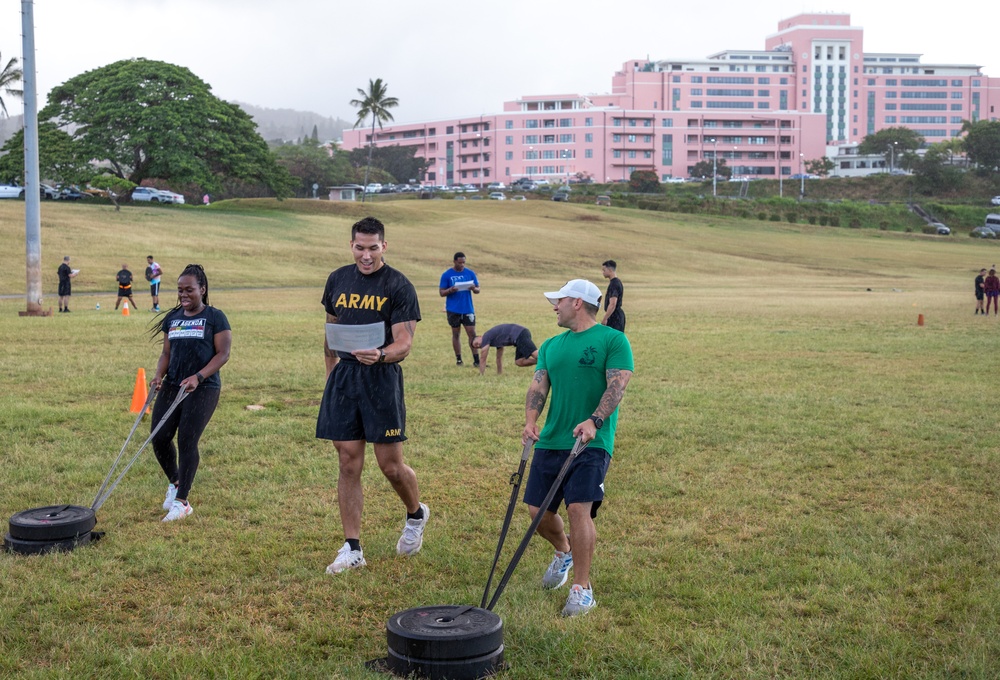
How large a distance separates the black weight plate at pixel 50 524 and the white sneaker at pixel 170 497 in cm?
81

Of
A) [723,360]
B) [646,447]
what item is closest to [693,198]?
[723,360]

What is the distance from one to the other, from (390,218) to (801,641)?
238 feet

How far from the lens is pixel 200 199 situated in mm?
99688

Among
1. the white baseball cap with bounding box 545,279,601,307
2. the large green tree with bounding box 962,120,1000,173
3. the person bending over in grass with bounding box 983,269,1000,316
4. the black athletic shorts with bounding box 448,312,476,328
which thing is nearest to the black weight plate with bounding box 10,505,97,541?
the white baseball cap with bounding box 545,279,601,307

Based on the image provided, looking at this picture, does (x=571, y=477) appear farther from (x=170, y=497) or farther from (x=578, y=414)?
(x=170, y=497)

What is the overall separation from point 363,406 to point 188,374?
201cm

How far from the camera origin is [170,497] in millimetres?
7359

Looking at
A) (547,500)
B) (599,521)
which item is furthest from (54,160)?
(547,500)

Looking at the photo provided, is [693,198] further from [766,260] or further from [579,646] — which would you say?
[579,646]

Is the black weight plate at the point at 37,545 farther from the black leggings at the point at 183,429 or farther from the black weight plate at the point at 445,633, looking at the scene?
the black weight plate at the point at 445,633

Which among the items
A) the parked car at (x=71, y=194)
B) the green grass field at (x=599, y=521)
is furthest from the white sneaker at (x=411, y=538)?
the parked car at (x=71, y=194)

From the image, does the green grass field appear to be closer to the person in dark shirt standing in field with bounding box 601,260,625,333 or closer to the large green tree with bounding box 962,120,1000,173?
the person in dark shirt standing in field with bounding box 601,260,625,333

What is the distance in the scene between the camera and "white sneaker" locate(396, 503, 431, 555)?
6355mm

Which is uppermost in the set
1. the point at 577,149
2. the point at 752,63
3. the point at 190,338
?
the point at 752,63
